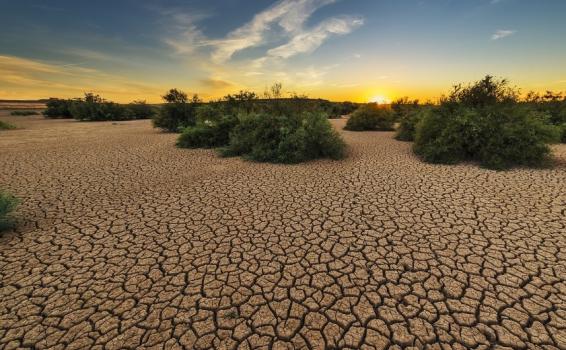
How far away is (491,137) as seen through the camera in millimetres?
7887

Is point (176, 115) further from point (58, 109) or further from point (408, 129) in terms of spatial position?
point (58, 109)

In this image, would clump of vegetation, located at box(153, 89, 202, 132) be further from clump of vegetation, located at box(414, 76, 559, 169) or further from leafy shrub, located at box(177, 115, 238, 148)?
clump of vegetation, located at box(414, 76, 559, 169)

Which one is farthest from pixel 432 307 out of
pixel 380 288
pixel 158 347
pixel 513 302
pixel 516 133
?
pixel 516 133

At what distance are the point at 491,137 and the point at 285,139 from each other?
6.68 meters

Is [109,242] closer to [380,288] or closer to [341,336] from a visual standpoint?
[341,336]

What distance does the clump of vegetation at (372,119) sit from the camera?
56.1 feet

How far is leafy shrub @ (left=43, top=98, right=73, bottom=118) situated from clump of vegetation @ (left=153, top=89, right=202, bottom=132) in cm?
2199

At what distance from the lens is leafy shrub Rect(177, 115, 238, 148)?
11.1 meters

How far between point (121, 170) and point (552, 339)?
9.24 meters

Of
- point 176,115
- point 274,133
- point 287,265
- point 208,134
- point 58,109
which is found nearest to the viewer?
point 287,265

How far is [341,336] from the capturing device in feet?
7.20

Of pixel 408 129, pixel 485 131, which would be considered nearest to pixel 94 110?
pixel 408 129

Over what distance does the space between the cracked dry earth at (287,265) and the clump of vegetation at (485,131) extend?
1462 millimetres

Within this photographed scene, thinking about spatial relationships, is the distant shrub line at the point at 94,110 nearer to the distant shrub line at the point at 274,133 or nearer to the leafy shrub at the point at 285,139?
the distant shrub line at the point at 274,133
